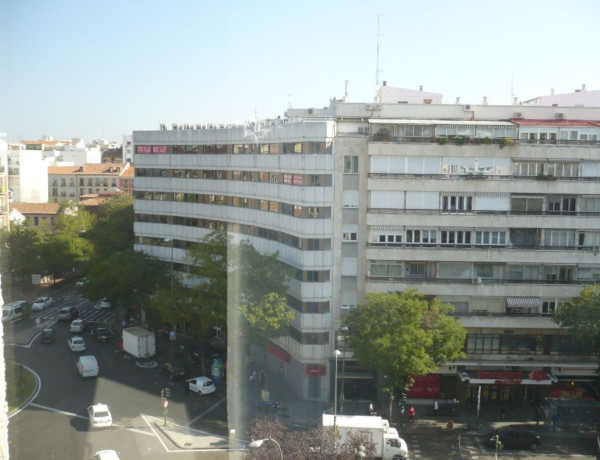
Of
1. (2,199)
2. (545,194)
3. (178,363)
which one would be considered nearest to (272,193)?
(178,363)

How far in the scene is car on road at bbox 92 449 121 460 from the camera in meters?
13.4

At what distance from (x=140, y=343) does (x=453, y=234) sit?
9781mm

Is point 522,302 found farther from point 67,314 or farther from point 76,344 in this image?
point 67,314

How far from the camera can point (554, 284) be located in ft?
57.4

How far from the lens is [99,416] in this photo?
50.3 ft

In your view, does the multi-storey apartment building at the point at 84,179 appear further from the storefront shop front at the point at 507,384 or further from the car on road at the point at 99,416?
the storefront shop front at the point at 507,384

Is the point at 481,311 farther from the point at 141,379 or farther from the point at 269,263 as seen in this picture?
the point at 141,379

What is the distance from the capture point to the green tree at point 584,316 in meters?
15.6

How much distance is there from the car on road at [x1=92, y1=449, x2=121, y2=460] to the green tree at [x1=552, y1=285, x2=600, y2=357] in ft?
34.6

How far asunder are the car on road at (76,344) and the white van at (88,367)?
2.32 m

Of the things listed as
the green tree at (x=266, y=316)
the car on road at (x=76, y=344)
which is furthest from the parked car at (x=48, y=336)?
the green tree at (x=266, y=316)

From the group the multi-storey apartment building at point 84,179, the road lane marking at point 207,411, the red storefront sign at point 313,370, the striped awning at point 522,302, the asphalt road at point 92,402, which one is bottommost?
the road lane marking at point 207,411

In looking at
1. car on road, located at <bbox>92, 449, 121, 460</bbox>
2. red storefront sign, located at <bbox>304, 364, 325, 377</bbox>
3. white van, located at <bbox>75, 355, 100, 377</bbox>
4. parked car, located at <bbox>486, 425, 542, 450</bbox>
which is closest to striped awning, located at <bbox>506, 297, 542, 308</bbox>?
parked car, located at <bbox>486, 425, 542, 450</bbox>

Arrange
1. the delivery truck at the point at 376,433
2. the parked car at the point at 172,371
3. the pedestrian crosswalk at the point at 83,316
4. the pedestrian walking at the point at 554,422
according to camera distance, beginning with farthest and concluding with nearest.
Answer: the pedestrian crosswalk at the point at 83,316, the parked car at the point at 172,371, the pedestrian walking at the point at 554,422, the delivery truck at the point at 376,433
